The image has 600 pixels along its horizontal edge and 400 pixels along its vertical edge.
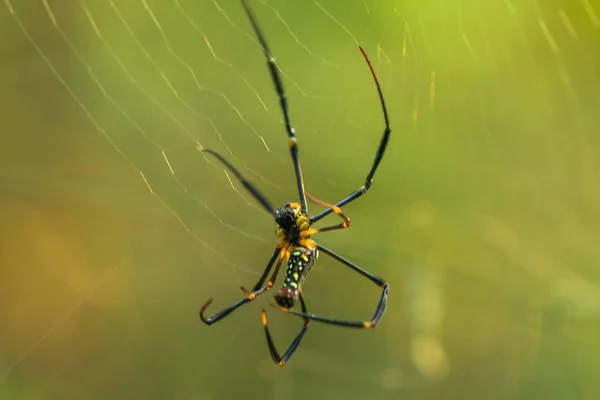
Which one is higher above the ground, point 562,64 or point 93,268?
point 93,268

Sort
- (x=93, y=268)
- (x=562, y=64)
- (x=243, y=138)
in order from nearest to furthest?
(x=243, y=138) < (x=93, y=268) < (x=562, y=64)

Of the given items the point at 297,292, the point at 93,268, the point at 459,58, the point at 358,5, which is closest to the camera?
the point at 297,292

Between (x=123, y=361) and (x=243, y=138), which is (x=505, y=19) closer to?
(x=243, y=138)

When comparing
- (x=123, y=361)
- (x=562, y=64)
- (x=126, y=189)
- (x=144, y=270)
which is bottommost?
(x=562, y=64)

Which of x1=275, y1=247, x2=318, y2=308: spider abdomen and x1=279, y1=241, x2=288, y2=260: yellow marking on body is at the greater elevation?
x1=279, y1=241, x2=288, y2=260: yellow marking on body

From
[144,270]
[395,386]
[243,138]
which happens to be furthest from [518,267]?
[144,270]

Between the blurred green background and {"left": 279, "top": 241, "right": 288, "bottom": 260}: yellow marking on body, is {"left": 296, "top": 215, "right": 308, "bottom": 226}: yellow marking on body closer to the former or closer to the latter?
{"left": 279, "top": 241, "right": 288, "bottom": 260}: yellow marking on body

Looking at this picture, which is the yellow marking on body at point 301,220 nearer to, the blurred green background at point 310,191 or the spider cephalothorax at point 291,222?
the spider cephalothorax at point 291,222

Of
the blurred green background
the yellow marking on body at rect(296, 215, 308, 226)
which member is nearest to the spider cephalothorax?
the yellow marking on body at rect(296, 215, 308, 226)
